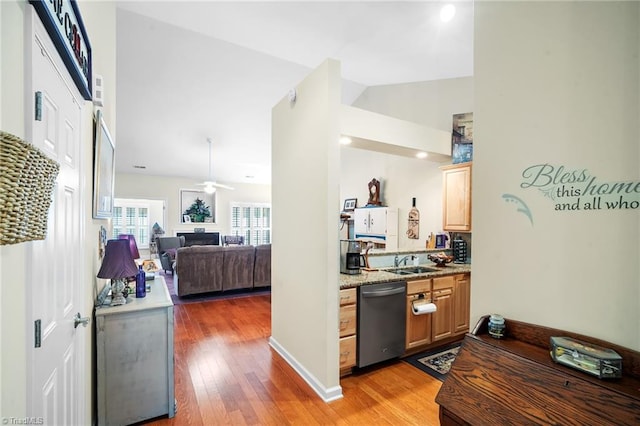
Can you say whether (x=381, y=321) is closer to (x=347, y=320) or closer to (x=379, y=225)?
(x=347, y=320)

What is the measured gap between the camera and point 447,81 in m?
4.57

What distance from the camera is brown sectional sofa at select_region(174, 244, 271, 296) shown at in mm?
4969

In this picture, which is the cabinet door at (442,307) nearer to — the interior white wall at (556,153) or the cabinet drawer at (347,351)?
the cabinet drawer at (347,351)

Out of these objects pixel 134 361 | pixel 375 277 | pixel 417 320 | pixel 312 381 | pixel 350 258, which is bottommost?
pixel 312 381

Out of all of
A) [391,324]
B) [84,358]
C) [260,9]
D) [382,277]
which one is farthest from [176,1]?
[391,324]

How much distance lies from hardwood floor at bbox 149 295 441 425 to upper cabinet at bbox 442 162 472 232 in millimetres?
2116

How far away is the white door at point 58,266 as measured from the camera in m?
0.93

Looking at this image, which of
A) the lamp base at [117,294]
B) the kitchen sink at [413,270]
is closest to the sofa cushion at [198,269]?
the lamp base at [117,294]

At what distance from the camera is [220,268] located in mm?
5230

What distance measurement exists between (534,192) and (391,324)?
2.00m

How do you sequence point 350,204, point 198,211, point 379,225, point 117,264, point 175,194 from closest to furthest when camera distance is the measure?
point 117,264 → point 379,225 → point 350,204 → point 175,194 → point 198,211

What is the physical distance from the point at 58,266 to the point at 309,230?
1.70 meters

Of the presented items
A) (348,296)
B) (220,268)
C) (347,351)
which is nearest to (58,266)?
(348,296)

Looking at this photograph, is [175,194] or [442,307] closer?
[442,307]
